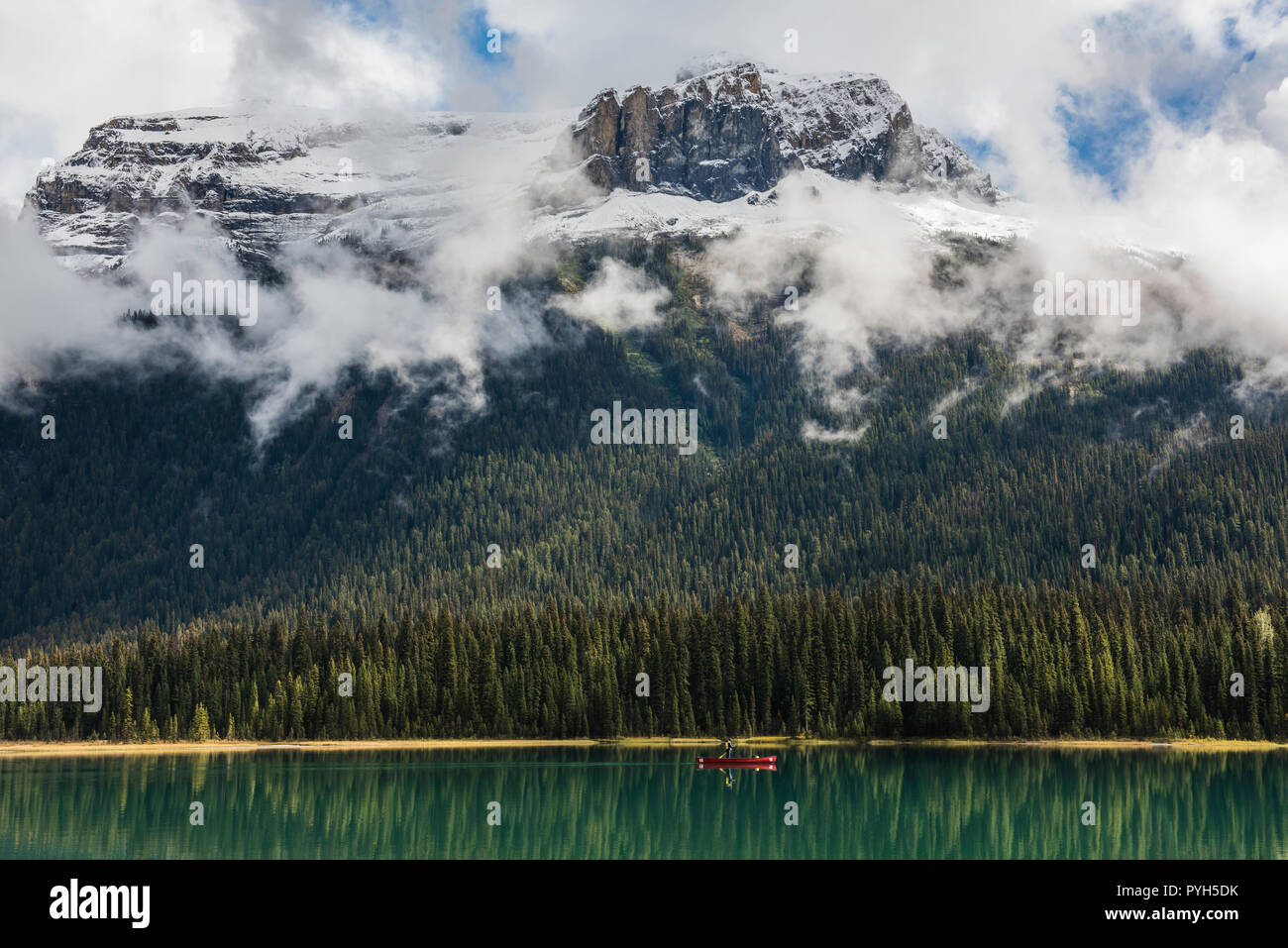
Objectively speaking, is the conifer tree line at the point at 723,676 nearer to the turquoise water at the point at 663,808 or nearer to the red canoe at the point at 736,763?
the turquoise water at the point at 663,808

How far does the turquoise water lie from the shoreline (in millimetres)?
11671

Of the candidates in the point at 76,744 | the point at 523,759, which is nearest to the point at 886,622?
the point at 523,759

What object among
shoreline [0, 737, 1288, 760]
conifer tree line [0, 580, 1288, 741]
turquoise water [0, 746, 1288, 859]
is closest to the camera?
turquoise water [0, 746, 1288, 859]

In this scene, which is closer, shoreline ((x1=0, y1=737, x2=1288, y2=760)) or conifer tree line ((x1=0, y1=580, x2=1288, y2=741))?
shoreline ((x1=0, y1=737, x2=1288, y2=760))

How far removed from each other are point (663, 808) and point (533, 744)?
234 feet

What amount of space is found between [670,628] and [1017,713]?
43.1m

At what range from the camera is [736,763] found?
11481cm

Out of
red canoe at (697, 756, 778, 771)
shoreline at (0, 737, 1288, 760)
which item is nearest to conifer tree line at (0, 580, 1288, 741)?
shoreline at (0, 737, 1288, 760)

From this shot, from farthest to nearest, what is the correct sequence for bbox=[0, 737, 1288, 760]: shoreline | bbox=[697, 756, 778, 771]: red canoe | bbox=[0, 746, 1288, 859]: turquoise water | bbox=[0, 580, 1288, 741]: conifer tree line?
bbox=[0, 580, 1288, 741]: conifer tree line, bbox=[0, 737, 1288, 760]: shoreline, bbox=[697, 756, 778, 771]: red canoe, bbox=[0, 746, 1288, 859]: turquoise water

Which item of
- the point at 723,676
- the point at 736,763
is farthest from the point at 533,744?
the point at 736,763

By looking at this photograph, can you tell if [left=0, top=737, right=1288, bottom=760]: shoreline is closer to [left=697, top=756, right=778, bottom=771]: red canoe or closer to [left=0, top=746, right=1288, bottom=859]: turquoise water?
[left=0, top=746, right=1288, bottom=859]: turquoise water

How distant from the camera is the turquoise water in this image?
237ft

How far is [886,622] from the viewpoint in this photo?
165125mm

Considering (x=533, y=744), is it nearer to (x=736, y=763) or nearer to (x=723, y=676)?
(x=723, y=676)
